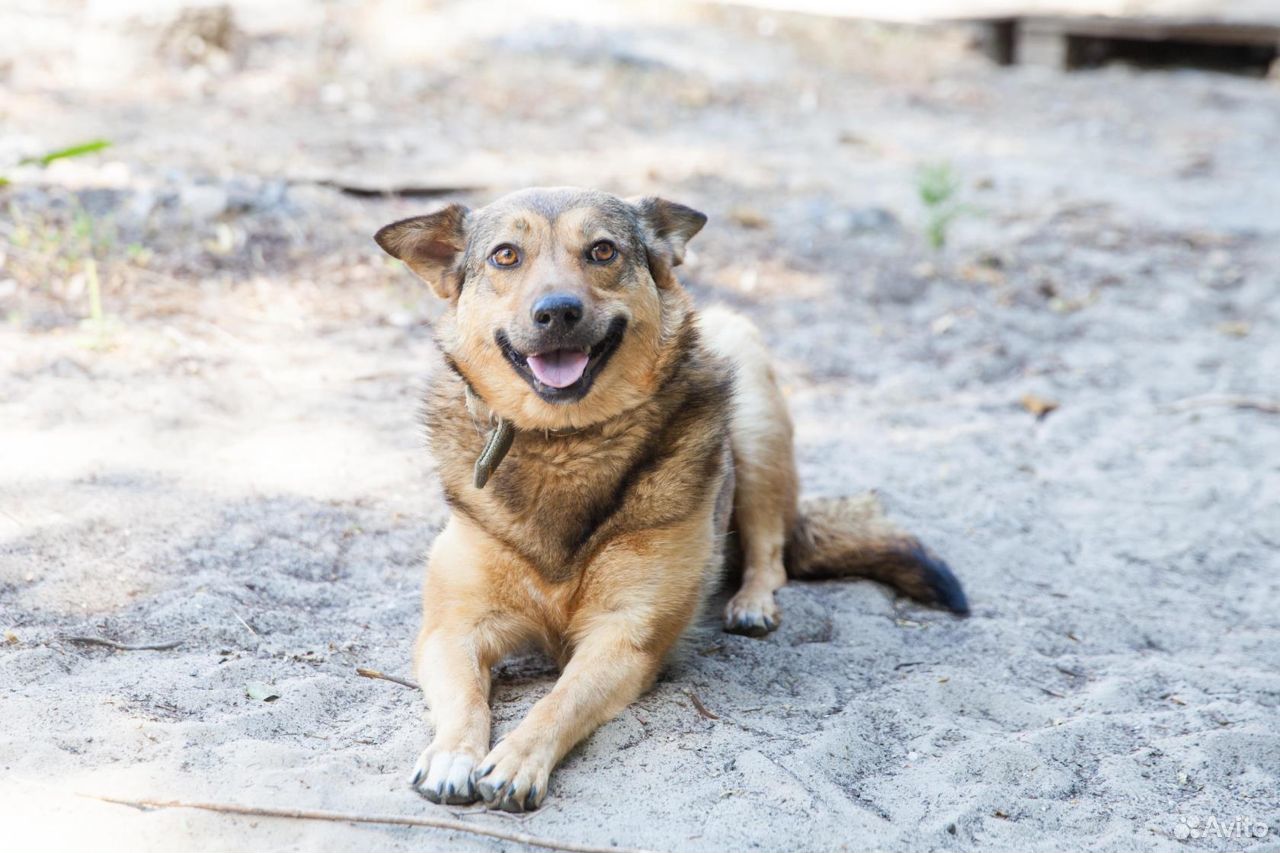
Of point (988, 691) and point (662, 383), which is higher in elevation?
point (662, 383)

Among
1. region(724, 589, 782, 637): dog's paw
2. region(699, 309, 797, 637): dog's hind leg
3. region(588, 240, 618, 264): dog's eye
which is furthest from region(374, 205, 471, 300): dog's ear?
region(724, 589, 782, 637): dog's paw

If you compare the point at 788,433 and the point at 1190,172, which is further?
the point at 1190,172

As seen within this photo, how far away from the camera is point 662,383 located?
12.7 ft

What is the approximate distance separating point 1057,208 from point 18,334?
7.66 metres

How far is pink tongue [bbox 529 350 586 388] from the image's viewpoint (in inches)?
140

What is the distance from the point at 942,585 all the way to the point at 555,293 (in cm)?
202

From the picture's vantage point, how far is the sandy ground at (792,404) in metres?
3.19

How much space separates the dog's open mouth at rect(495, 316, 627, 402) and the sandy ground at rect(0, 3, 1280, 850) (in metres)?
0.98

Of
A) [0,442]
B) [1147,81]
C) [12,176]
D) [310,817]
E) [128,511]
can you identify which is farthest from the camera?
[1147,81]

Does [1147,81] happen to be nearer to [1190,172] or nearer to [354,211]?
[1190,172]

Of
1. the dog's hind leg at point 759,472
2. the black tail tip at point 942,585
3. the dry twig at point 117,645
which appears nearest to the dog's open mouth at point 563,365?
the dog's hind leg at point 759,472

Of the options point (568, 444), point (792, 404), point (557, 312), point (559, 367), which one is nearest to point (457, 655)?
point (568, 444)

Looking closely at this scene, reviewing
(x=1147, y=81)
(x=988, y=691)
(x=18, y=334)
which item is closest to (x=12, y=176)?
(x=18, y=334)

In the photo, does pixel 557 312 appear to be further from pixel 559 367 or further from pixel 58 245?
pixel 58 245
